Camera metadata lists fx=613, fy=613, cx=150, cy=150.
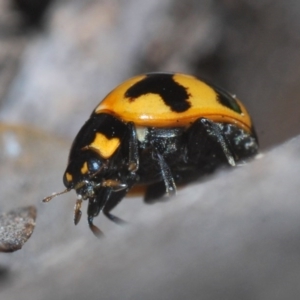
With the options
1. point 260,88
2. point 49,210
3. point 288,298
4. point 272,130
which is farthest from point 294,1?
point 288,298

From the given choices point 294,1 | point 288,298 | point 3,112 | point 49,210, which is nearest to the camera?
point 288,298

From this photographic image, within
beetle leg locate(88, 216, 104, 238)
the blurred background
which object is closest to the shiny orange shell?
beetle leg locate(88, 216, 104, 238)

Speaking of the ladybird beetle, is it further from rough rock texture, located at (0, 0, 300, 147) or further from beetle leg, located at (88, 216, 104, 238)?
rough rock texture, located at (0, 0, 300, 147)

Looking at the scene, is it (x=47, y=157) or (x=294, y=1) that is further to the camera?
(x=294, y=1)

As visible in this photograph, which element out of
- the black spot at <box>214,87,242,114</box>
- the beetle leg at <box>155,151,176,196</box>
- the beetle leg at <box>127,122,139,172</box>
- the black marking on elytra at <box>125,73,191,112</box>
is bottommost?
the beetle leg at <box>155,151,176,196</box>

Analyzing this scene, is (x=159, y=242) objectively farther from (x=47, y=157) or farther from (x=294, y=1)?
(x=294, y=1)

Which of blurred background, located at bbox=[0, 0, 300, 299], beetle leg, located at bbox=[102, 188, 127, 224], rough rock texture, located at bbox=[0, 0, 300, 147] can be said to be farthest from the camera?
rough rock texture, located at bbox=[0, 0, 300, 147]

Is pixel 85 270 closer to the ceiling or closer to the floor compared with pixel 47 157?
closer to the ceiling

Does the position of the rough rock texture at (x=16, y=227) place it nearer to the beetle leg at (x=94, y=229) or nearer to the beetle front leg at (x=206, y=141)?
the beetle leg at (x=94, y=229)
